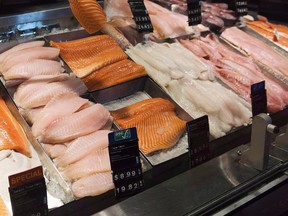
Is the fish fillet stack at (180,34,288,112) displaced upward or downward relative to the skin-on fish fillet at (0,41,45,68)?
downward

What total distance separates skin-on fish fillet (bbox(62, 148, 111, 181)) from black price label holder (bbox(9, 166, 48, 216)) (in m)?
0.43

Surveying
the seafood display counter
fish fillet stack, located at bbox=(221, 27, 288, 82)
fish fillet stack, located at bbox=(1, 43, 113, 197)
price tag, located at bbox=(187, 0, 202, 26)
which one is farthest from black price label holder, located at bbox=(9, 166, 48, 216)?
fish fillet stack, located at bbox=(221, 27, 288, 82)

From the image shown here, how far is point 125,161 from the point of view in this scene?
159cm

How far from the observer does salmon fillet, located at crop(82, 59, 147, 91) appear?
252 centimetres

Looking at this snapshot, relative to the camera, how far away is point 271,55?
3244mm

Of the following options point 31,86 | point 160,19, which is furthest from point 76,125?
point 160,19

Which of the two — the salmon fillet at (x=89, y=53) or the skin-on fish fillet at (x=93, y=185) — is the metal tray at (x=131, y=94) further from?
the skin-on fish fillet at (x=93, y=185)

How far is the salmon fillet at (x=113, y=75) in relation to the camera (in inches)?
99.3

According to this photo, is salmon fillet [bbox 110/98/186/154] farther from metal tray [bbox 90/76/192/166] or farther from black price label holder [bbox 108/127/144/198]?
black price label holder [bbox 108/127/144/198]

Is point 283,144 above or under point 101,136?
under

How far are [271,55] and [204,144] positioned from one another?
1.67 m

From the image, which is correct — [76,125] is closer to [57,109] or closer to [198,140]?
[57,109]

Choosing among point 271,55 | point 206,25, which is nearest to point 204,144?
point 271,55

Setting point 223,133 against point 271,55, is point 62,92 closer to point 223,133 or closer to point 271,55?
point 223,133
